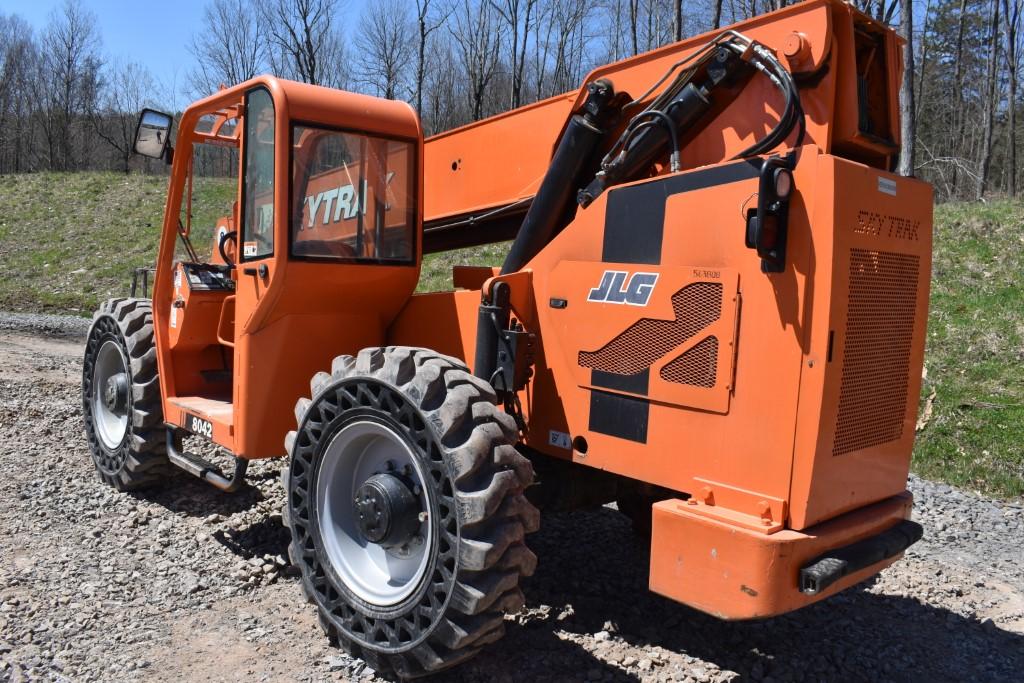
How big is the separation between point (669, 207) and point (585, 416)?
98cm

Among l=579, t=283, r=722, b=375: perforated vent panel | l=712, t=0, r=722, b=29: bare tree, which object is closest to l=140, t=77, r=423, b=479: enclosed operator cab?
l=579, t=283, r=722, b=375: perforated vent panel

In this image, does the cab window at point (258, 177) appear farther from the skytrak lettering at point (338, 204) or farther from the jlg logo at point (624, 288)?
the jlg logo at point (624, 288)

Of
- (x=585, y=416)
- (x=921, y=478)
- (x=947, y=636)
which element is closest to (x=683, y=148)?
(x=585, y=416)

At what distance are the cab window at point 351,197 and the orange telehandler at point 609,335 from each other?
0.6 inches

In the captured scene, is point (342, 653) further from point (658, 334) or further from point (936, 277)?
point (936, 277)

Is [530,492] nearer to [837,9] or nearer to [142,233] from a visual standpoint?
[837,9]

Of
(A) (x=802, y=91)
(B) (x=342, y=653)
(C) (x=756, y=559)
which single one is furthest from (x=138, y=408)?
(A) (x=802, y=91)

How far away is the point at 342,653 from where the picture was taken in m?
3.90

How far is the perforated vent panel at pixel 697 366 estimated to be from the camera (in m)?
3.23

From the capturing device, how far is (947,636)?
4445 mm

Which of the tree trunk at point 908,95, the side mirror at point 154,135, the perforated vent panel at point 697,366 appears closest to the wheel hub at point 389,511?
the perforated vent panel at point 697,366

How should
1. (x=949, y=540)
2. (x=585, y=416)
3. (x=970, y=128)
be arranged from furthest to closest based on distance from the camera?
(x=970, y=128), (x=949, y=540), (x=585, y=416)

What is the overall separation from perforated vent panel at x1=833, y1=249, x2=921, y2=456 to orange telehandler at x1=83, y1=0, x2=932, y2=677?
0.01 meters

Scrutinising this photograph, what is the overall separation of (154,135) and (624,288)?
3.55 metres
